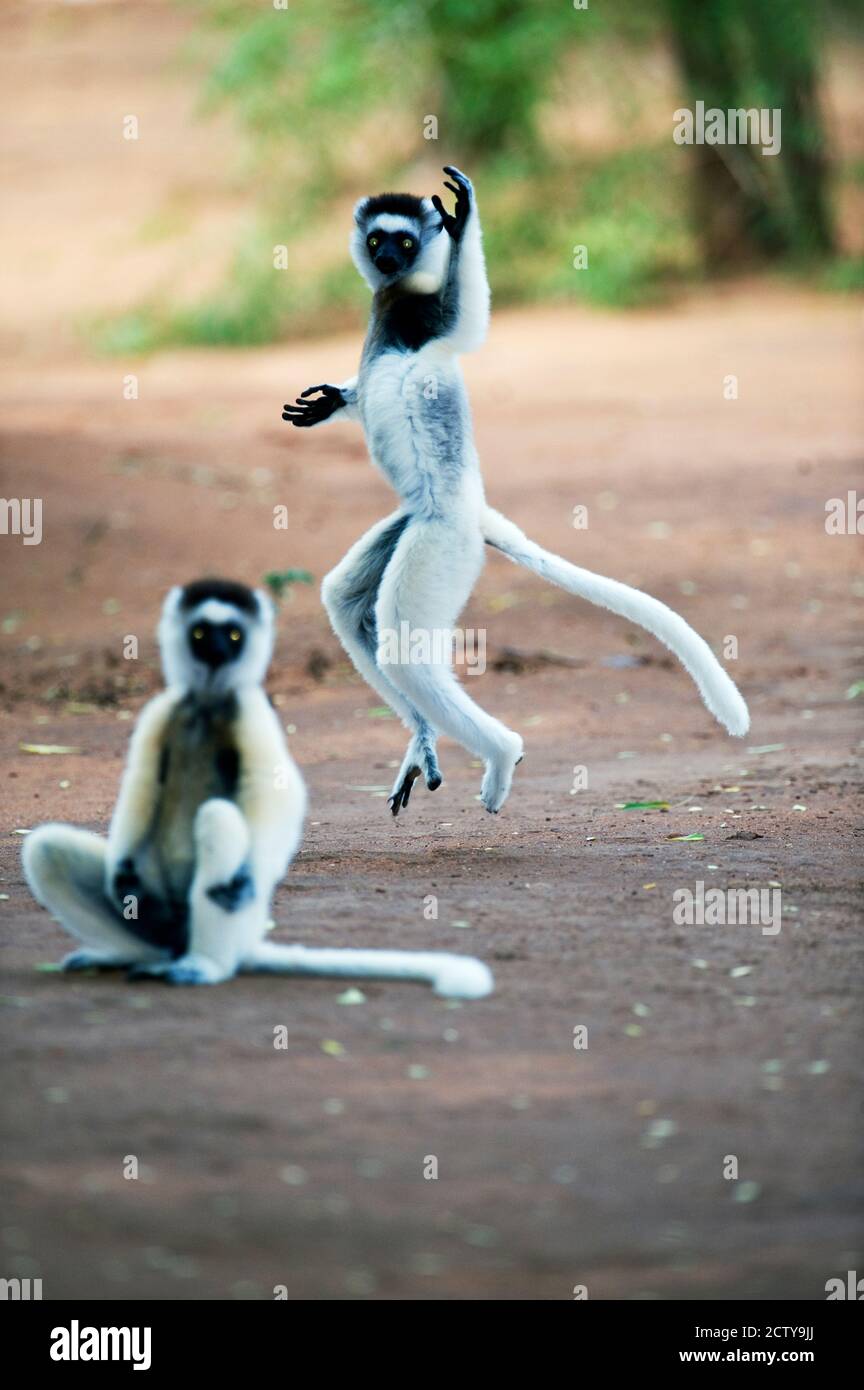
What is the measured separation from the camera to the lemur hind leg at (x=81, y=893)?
462cm

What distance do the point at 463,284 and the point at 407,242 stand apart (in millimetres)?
246

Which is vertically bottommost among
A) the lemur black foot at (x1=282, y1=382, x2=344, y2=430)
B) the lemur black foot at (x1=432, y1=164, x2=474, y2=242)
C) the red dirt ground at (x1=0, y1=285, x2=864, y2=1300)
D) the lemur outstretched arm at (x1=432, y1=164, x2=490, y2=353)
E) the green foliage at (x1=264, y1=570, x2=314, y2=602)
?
the red dirt ground at (x1=0, y1=285, x2=864, y2=1300)

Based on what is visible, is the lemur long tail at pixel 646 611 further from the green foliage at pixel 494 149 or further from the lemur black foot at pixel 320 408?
the green foliage at pixel 494 149

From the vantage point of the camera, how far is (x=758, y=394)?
18312mm

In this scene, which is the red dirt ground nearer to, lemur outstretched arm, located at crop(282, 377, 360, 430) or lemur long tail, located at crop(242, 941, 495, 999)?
lemur long tail, located at crop(242, 941, 495, 999)

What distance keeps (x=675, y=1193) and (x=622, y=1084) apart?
528 mm

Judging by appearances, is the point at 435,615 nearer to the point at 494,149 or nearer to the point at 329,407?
the point at 329,407

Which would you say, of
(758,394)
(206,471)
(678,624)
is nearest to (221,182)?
(758,394)

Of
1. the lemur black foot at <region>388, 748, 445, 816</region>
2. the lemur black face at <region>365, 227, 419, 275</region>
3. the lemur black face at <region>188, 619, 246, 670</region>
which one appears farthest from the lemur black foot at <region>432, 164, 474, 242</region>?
the lemur black face at <region>188, 619, 246, 670</region>

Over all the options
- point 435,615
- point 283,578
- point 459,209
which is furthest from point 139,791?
point 283,578

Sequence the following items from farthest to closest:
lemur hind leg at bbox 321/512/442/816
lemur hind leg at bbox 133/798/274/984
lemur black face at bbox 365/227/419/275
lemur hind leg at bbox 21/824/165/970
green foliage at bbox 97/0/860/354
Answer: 1. green foliage at bbox 97/0/860/354
2. lemur hind leg at bbox 321/512/442/816
3. lemur black face at bbox 365/227/419/275
4. lemur hind leg at bbox 21/824/165/970
5. lemur hind leg at bbox 133/798/274/984

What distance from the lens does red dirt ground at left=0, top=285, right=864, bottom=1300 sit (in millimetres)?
3432

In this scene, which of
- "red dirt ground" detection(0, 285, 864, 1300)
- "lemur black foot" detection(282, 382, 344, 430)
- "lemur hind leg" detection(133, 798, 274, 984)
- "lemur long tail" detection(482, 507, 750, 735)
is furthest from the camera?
"lemur black foot" detection(282, 382, 344, 430)

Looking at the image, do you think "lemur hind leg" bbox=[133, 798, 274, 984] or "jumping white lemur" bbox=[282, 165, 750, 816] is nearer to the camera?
"lemur hind leg" bbox=[133, 798, 274, 984]
